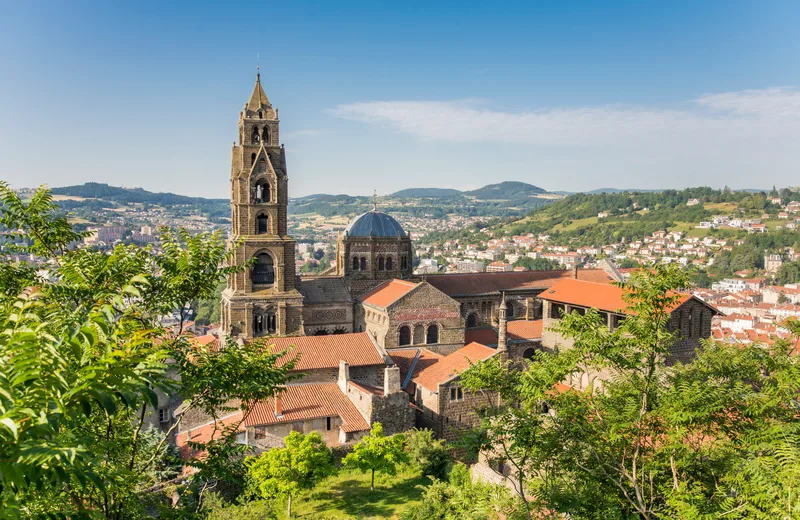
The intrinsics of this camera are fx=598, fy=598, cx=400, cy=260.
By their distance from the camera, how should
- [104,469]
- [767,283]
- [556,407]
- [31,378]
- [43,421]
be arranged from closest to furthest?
[43,421]
[31,378]
[104,469]
[556,407]
[767,283]

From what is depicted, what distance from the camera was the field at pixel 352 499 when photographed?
2308 centimetres

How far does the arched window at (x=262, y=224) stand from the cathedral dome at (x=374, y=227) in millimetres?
7116

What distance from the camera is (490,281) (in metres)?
45.6

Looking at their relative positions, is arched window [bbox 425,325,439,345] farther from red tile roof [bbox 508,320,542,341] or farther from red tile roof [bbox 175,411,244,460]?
red tile roof [bbox 175,411,244,460]

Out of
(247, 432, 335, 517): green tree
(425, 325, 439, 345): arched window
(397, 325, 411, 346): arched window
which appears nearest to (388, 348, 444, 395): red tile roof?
(397, 325, 411, 346): arched window

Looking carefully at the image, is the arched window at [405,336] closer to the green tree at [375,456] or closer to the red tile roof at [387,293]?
the red tile roof at [387,293]

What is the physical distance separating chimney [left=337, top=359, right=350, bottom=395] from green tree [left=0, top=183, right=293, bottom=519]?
19.9 meters

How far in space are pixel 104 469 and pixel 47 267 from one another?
415 cm

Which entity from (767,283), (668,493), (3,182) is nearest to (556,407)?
(668,493)

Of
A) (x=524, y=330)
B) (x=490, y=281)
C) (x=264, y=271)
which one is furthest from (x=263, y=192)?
(x=524, y=330)

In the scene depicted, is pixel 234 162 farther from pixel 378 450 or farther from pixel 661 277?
pixel 661 277

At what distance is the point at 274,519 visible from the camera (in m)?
21.7

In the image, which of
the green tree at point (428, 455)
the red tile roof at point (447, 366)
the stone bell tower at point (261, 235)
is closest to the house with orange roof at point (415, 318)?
the red tile roof at point (447, 366)

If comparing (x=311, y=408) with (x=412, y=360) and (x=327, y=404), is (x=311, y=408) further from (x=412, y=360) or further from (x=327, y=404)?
(x=412, y=360)
